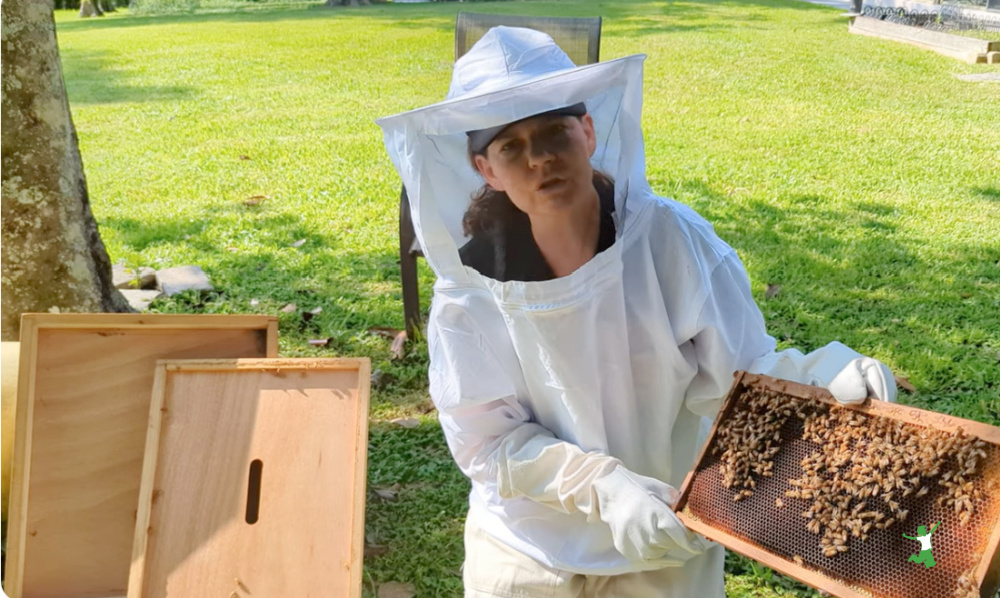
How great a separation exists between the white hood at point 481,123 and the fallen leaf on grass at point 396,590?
1261 mm

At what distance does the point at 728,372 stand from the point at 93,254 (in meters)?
2.78

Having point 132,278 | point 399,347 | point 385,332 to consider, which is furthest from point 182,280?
point 399,347

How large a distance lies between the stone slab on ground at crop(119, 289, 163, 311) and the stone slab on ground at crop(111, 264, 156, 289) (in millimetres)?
97

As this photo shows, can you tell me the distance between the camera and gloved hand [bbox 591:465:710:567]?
6.52 ft

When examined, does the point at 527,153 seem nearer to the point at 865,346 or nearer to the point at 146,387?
the point at 146,387

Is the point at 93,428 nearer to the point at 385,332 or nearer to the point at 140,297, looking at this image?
the point at 385,332

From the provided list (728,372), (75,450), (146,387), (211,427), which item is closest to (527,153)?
(728,372)

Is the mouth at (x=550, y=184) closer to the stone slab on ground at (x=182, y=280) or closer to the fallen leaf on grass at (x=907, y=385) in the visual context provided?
the fallen leaf on grass at (x=907, y=385)

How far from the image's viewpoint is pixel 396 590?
3025 millimetres

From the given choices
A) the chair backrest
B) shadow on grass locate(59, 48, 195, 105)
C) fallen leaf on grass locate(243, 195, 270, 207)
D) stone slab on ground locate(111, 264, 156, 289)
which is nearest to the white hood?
the chair backrest

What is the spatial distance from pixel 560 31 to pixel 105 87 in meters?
10.2

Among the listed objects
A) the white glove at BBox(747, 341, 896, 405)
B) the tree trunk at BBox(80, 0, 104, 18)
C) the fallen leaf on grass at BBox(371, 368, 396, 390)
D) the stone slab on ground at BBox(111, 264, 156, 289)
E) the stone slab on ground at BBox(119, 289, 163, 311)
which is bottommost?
the fallen leaf on grass at BBox(371, 368, 396, 390)

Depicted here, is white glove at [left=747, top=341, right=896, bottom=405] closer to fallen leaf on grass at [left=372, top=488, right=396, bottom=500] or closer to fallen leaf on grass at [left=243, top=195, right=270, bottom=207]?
fallen leaf on grass at [left=372, top=488, right=396, bottom=500]

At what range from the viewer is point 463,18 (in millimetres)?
4434
